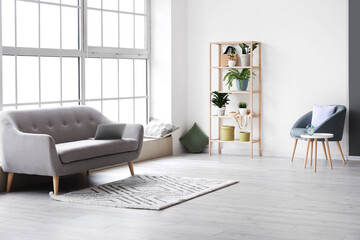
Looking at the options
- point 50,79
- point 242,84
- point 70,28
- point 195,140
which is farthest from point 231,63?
point 50,79

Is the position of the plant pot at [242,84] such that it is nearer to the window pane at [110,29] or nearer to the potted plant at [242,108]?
the potted plant at [242,108]

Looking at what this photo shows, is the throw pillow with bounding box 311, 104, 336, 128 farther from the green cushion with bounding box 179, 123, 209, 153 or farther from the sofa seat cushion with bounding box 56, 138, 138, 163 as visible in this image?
the sofa seat cushion with bounding box 56, 138, 138, 163

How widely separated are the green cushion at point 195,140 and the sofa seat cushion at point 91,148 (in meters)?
2.32

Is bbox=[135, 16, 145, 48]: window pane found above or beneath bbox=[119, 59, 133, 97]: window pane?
above

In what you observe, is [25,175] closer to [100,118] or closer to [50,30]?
[100,118]

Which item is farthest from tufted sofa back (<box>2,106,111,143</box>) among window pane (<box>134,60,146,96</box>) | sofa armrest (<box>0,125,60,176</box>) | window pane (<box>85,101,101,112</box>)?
window pane (<box>134,60,146,96</box>)

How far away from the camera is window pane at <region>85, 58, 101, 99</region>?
7.61m

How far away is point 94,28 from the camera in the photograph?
773 cm

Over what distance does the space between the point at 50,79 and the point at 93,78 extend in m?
0.84

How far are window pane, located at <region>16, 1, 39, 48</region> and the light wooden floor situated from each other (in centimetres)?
161

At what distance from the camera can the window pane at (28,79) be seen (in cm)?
657

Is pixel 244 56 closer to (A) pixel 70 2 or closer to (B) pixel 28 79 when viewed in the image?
(A) pixel 70 2

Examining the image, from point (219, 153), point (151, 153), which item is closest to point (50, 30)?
point (151, 153)

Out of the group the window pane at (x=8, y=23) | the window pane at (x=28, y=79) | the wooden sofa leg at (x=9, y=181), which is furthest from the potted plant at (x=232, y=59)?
the wooden sofa leg at (x=9, y=181)
